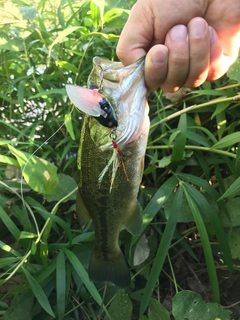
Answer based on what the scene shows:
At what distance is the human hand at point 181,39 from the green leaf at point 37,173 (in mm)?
521

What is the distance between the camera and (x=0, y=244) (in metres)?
1.25

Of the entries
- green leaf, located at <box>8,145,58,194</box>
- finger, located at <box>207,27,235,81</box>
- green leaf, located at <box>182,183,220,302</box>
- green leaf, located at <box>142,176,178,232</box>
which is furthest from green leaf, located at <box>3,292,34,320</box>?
finger, located at <box>207,27,235,81</box>

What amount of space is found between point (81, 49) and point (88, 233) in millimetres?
906

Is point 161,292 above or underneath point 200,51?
underneath

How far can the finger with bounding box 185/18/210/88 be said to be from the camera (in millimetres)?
928

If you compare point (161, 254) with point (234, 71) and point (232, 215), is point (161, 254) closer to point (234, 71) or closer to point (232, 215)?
point (232, 215)

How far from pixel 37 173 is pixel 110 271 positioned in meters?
0.44

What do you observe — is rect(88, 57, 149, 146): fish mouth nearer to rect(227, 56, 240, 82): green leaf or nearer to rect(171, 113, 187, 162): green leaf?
rect(171, 113, 187, 162): green leaf

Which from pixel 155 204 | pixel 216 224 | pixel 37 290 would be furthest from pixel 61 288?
pixel 216 224

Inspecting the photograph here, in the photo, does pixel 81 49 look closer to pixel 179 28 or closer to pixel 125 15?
pixel 125 15

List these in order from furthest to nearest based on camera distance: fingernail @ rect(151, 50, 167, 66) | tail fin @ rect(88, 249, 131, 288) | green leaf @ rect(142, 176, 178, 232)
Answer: green leaf @ rect(142, 176, 178, 232)
tail fin @ rect(88, 249, 131, 288)
fingernail @ rect(151, 50, 167, 66)

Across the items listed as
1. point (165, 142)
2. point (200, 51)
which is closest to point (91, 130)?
point (200, 51)

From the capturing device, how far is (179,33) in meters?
0.95

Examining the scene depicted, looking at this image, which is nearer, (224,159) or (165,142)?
(224,159)
